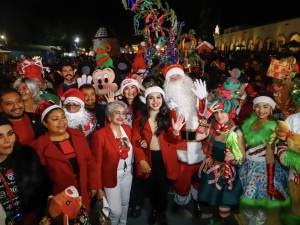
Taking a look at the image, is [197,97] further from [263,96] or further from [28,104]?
[28,104]

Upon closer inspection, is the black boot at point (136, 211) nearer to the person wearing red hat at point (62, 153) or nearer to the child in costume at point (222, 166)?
the child in costume at point (222, 166)

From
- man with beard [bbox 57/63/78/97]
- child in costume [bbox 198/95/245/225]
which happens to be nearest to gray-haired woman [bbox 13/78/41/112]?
man with beard [bbox 57/63/78/97]

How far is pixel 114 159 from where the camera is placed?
3457mm

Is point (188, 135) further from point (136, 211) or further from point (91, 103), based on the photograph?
point (91, 103)

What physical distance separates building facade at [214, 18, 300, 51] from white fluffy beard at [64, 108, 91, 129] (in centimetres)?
1666

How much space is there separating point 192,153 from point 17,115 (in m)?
2.24

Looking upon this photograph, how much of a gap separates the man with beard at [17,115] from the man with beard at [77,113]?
0.55 metres

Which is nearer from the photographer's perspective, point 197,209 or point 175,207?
point 197,209

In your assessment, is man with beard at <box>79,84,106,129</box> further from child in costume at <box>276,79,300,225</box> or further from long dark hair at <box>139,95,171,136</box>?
child in costume at <box>276,79,300,225</box>

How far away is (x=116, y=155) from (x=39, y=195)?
997 mm

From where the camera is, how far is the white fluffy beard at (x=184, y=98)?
4.57 metres

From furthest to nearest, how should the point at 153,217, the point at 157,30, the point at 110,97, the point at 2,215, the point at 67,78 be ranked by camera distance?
the point at 157,30, the point at 67,78, the point at 110,97, the point at 153,217, the point at 2,215

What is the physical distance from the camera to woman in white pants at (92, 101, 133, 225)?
3443 mm

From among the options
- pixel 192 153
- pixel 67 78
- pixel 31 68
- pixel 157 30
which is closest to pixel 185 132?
pixel 192 153
